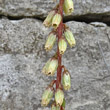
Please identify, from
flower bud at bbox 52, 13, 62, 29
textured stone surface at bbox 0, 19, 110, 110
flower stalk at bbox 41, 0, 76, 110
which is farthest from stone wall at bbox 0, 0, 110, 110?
flower bud at bbox 52, 13, 62, 29

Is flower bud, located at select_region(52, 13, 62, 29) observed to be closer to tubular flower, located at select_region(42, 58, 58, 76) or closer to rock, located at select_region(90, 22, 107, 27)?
tubular flower, located at select_region(42, 58, 58, 76)

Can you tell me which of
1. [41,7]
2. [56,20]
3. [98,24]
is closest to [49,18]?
[56,20]

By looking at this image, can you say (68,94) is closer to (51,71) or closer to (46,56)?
(46,56)

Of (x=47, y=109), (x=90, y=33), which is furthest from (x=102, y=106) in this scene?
(x=90, y=33)

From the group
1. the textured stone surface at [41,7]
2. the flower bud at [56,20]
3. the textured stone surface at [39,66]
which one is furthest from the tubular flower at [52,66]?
the textured stone surface at [41,7]

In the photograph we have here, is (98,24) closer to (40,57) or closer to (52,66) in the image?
(40,57)

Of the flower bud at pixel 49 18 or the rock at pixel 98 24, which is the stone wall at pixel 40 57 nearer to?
the rock at pixel 98 24
